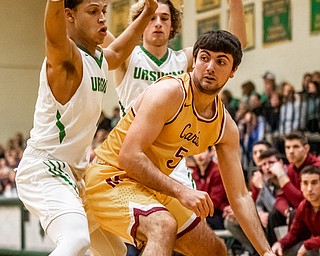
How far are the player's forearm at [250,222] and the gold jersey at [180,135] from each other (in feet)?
1.45

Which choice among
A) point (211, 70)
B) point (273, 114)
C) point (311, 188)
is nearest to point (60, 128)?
Result: point (211, 70)

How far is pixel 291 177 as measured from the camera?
894cm

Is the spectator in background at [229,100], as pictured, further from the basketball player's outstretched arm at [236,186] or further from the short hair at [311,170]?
the basketball player's outstretched arm at [236,186]

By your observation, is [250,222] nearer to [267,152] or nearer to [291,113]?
[267,152]

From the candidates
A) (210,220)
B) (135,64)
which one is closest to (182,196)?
(135,64)

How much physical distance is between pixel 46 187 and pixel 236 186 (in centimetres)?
123

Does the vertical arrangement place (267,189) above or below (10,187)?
above

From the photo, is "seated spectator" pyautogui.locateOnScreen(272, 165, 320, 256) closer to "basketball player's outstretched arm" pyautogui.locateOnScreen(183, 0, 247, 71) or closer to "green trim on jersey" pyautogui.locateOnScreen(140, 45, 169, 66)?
"basketball player's outstretched arm" pyautogui.locateOnScreen(183, 0, 247, 71)

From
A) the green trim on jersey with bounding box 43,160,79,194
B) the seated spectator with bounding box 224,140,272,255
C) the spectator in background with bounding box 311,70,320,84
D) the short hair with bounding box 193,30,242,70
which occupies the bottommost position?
the seated spectator with bounding box 224,140,272,255

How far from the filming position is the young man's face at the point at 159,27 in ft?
21.2

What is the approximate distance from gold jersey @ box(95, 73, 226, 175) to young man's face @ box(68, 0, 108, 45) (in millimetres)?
Answer: 544

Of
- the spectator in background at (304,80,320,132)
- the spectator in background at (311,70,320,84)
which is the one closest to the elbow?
the spectator in background at (304,80,320,132)

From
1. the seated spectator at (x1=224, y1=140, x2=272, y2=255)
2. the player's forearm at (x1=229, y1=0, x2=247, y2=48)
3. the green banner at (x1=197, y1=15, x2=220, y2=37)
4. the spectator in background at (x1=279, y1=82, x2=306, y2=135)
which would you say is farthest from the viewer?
the green banner at (x1=197, y1=15, x2=220, y2=37)

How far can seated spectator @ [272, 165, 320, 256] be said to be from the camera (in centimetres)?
794
